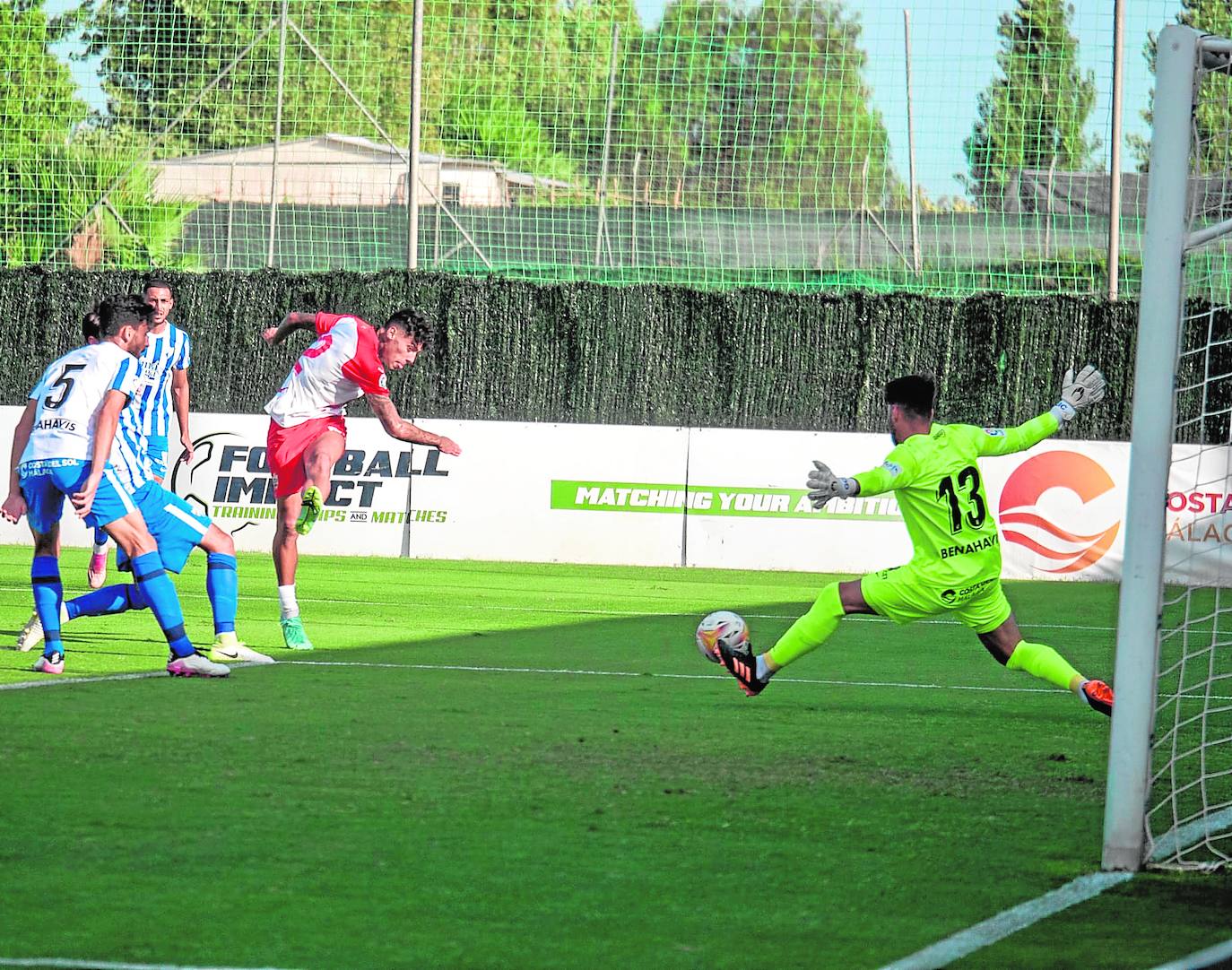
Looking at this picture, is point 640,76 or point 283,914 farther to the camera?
point 640,76

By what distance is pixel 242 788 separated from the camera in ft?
19.3

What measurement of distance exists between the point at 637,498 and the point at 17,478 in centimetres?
933

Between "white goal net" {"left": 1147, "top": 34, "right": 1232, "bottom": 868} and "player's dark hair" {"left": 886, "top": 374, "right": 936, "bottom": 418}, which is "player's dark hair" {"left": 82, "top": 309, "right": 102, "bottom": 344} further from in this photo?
"white goal net" {"left": 1147, "top": 34, "right": 1232, "bottom": 868}

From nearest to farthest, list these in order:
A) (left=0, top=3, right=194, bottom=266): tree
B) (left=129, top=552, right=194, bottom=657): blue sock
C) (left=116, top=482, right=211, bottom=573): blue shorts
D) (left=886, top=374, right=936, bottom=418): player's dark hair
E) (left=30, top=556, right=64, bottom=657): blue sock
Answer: (left=886, top=374, right=936, bottom=418): player's dark hair
(left=129, top=552, right=194, bottom=657): blue sock
(left=30, top=556, right=64, bottom=657): blue sock
(left=116, top=482, right=211, bottom=573): blue shorts
(left=0, top=3, right=194, bottom=266): tree

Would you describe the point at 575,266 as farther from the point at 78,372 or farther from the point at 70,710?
the point at 70,710

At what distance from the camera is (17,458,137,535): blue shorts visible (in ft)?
28.3

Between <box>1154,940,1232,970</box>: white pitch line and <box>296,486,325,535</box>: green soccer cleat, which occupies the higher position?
<box>296,486,325,535</box>: green soccer cleat

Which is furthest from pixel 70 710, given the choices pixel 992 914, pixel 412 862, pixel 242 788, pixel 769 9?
pixel 769 9

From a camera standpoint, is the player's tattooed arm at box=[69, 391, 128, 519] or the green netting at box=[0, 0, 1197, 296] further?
the green netting at box=[0, 0, 1197, 296]

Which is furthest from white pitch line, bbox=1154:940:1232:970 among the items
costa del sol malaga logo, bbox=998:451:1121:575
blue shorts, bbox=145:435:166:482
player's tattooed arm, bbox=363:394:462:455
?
costa del sol malaga logo, bbox=998:451:1121:575

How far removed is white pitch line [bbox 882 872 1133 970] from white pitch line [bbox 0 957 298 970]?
1449 millimetres

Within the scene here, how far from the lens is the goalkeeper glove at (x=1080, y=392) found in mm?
8070

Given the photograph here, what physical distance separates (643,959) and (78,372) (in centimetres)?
556

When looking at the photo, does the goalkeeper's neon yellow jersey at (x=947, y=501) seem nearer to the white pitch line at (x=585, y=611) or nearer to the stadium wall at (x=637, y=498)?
the white pitch line at (x=585, y=611)
